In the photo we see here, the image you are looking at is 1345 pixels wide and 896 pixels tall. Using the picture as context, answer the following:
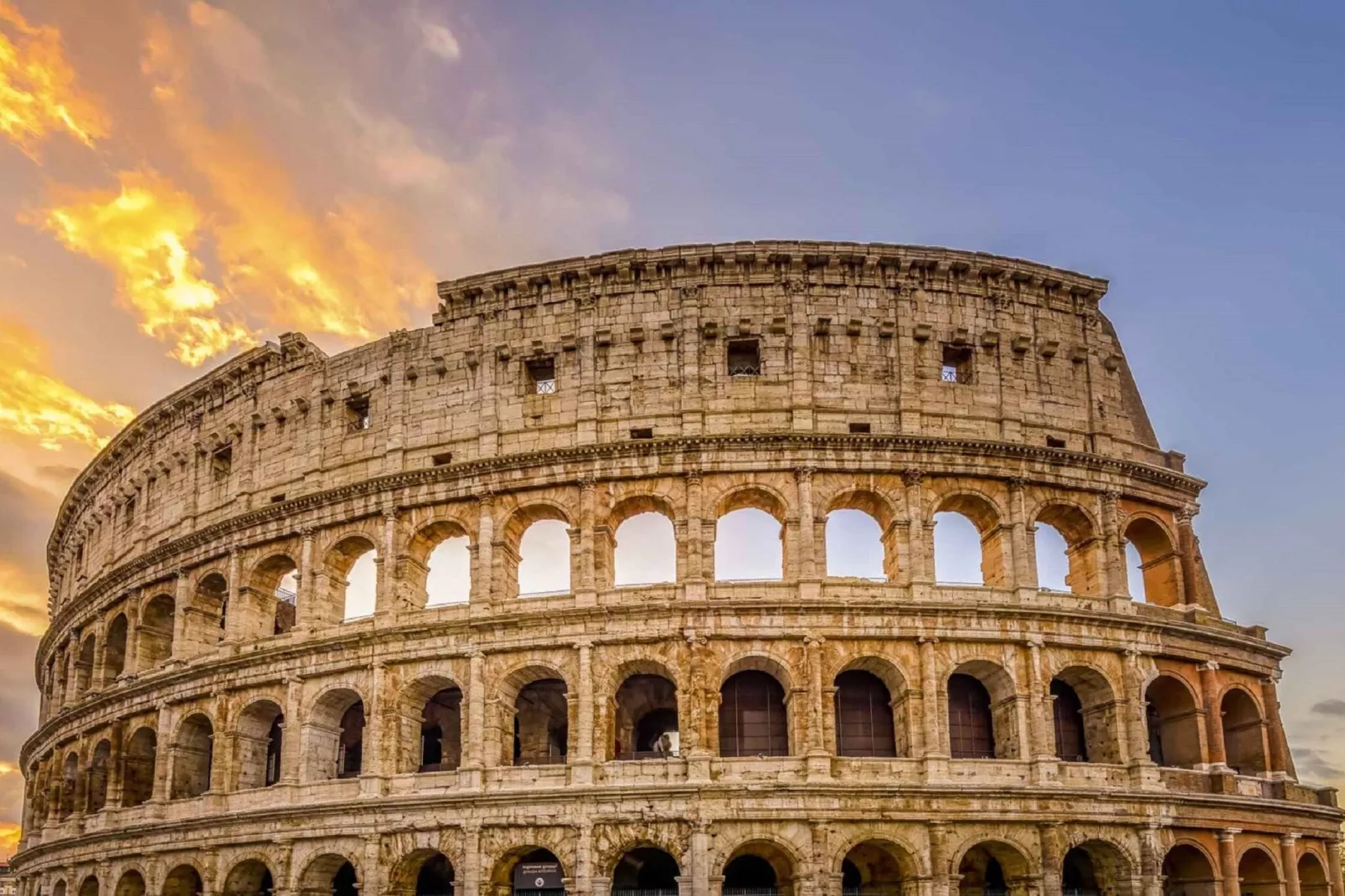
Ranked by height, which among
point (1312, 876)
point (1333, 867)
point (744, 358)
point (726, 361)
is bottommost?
point (1312, 876)

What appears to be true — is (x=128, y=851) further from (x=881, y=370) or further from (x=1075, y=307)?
(x=1075, y=307)

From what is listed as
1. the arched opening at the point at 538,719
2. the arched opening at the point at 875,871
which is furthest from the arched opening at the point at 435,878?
the arched opening at the point at 875,871

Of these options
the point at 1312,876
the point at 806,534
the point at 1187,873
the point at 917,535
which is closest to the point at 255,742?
the point at 806,534

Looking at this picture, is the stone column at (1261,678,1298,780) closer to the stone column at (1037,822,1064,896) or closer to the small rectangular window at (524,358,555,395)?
the stone column at (1037,822,1064,896)

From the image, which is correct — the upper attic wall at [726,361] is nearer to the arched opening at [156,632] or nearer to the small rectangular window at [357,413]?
the small rectangular window at [357,413]

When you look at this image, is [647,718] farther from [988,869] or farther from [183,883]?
[183,883]

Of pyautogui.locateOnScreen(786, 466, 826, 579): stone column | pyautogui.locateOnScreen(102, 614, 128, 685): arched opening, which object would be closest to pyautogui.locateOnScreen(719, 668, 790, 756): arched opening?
pyautogui.locateOnScreen(786, 466, 826, 579): stone column
